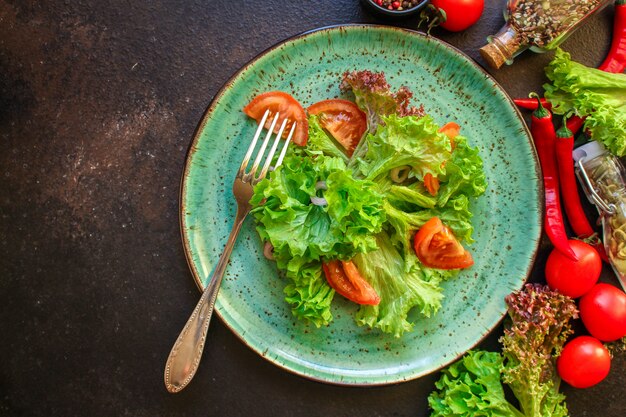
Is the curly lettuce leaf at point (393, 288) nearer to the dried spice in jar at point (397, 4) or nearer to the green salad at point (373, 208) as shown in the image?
the green salad at point (373, 208)

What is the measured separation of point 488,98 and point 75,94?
2259 mm

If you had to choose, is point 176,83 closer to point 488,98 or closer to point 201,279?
point 201,279

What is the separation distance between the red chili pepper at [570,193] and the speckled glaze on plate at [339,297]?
205mm

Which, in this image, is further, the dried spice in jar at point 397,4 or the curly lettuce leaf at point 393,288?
the dried spice in jar at point 397,4

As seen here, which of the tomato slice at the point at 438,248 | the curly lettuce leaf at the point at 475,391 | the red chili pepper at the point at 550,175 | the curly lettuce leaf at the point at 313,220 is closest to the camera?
the curly lettuce leaf at the point at 313,220

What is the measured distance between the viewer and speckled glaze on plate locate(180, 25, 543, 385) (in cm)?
273

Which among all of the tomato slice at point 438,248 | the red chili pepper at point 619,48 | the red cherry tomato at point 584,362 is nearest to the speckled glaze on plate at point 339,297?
the tomato slice at point 438,248

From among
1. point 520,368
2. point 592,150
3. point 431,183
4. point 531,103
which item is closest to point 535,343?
point 520,368

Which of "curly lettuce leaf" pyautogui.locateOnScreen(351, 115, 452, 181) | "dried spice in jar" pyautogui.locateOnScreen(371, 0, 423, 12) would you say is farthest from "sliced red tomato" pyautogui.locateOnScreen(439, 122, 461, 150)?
"dried spice in jar" pyautogui.locateOnScreen(371, 0, 423, 12)

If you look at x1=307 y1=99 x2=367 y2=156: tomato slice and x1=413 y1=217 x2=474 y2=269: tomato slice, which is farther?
x1=307 y1=99 x2=367 y2=156: tomato slice

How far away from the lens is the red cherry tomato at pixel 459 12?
9.20 feet

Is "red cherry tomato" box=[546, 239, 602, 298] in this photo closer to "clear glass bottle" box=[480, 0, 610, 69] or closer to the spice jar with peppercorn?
"clear glass bottle" box=[480, 0, 610, 69]

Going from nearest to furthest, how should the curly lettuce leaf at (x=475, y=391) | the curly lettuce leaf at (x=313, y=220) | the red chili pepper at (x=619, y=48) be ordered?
the curly lettuce leaf at (x=313, y=220), the curly lettuce leaf at (x=475, y=391), the red chili pepper at (x=619, y=48)

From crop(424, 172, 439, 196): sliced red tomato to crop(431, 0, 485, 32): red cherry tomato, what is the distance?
89cm
